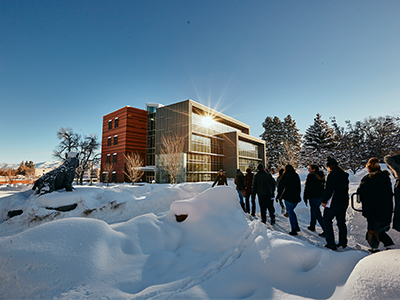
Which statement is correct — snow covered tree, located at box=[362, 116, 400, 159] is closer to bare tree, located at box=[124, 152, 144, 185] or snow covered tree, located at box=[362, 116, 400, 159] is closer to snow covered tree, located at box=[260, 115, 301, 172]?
snow covered tree, located at box=[260, 115, 301, 172]

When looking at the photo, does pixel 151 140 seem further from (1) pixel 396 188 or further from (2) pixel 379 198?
(1) pixel 396 188

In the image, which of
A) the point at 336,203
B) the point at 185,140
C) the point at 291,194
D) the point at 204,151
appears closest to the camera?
the point at 336,203

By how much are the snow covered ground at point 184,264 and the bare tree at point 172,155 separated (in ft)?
69.0

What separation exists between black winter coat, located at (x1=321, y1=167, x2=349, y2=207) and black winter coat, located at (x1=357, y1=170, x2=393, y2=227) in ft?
1.06

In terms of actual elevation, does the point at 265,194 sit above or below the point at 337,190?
below

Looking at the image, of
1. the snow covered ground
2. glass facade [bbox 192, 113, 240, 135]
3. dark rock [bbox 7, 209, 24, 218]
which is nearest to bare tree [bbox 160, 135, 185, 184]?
glass facade [bbox 192, 113, 240, 135]

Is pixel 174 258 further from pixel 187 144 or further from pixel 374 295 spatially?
pixel 187 144

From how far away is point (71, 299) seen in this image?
6.77ft

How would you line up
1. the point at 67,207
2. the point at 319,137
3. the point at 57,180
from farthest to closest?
1. the point at 319,137
2. the point at 57,180
3. the point at 67,207

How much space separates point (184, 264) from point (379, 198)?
393 cm

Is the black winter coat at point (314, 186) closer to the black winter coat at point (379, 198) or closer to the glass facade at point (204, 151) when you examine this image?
the black winter coat at point (379, 198)

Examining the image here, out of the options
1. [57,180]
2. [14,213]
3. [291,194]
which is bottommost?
[14,213]

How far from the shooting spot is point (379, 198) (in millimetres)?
3547

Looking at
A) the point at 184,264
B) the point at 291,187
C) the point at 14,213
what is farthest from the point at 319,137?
the point at 14,213
